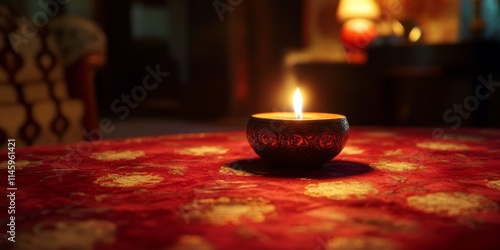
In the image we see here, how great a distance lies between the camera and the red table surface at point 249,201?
459 millimetres

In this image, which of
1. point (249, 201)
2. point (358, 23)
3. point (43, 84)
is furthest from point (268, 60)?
point (249, 201)

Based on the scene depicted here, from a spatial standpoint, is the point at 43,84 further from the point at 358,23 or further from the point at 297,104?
the point at 358,23

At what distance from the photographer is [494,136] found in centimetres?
129

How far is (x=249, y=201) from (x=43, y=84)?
7.90 feet

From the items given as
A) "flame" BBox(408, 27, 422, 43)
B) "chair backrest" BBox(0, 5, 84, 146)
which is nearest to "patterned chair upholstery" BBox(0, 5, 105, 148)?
"chair backrest" BBox(0, 5, 84, 146)

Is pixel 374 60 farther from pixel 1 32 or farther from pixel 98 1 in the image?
pixel 98 1

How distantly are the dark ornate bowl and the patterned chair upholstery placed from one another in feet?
6.33

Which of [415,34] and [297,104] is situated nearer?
[297,104]

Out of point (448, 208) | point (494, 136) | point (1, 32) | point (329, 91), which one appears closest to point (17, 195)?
point (448, 208)

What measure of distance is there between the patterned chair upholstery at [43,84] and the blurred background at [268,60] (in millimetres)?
1726

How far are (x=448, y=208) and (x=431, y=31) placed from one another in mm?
3720

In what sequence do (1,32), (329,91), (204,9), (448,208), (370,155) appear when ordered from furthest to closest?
(204,9)
(329,91)
(1,32)
(370,155)
(448,208)

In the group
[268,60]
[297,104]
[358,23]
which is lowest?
[297,104]

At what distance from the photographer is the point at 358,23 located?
4227mm
